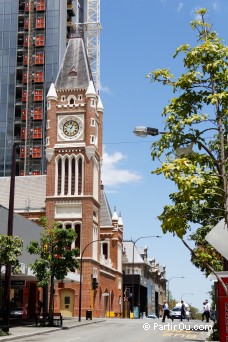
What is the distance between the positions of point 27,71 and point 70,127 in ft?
141

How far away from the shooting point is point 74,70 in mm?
74625

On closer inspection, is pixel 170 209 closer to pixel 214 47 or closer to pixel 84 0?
pixel 214 47

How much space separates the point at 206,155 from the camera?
1020cm

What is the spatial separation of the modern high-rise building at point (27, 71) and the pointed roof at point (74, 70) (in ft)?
104

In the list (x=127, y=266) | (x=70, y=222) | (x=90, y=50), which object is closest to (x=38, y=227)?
(x=70, y=222)

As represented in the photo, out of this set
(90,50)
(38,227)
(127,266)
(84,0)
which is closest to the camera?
(38,227)

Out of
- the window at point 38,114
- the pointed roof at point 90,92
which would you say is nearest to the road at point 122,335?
the pointed roof at point 90,92

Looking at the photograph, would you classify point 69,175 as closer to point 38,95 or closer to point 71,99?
point 71,99

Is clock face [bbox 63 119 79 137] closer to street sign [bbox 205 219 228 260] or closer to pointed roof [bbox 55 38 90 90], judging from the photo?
pointed roof [bbox 55 38 90 90]

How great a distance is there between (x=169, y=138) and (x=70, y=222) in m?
58.3

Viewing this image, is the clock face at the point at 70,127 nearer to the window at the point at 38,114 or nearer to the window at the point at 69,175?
the window at the point at 69,175

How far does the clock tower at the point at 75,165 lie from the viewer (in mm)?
66875

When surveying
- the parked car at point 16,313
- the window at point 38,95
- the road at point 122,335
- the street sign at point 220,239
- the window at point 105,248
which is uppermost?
the window at point 38,95

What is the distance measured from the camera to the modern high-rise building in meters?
107
